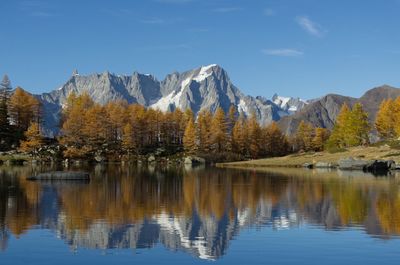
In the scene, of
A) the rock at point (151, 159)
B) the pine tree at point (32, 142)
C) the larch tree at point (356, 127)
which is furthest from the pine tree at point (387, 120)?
the pine tree at point (32, 142)

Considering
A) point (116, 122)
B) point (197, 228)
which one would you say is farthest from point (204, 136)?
point (197, 228)

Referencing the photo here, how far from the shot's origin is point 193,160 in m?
163

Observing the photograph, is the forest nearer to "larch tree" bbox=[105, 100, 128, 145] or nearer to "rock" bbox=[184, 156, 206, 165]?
"larch tree" bbox=[105, 100, 128, 145]

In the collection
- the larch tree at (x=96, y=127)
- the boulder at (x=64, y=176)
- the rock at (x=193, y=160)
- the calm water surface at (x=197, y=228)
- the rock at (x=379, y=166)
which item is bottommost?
the calm water surface at (x=197, y=228)

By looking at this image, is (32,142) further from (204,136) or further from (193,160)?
(204,136)

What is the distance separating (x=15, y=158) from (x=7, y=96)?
45.9 meters

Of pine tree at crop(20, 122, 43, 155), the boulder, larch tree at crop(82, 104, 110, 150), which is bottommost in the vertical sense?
the boulder

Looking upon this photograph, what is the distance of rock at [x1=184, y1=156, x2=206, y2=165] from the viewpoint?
160 metres

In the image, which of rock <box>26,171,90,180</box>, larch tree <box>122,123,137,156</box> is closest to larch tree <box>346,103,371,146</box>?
larch tree <box>122,123,137,156</box>

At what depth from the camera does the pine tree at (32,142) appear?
5748 inches

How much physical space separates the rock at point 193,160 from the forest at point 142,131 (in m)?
4.85

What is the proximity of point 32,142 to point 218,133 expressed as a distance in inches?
2486

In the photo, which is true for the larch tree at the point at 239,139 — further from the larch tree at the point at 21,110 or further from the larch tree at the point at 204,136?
the larch tree at the point at 21,110

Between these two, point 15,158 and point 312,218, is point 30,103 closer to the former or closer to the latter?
point 15,158
